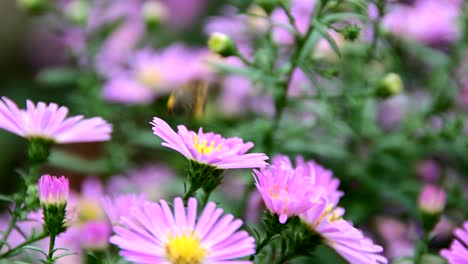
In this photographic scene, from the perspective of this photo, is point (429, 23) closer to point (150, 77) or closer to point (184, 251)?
point (150, 77)

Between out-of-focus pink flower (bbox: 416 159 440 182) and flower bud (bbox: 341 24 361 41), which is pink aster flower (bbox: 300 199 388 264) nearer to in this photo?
flower bud (bbox: 341 24 361 41)

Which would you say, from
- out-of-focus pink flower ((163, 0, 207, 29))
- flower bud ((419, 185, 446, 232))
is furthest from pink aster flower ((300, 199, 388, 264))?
out-of-focus pink flower ((163, 0, 207, 29))

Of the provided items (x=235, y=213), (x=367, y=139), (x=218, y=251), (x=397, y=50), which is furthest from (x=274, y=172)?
(x=397, y=50)

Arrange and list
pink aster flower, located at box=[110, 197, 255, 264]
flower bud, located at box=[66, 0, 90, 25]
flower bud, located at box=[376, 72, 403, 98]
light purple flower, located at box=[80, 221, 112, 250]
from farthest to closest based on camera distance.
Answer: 1. flower bud, located at box=[66, 0, 90, 25]
2. flower bud, located at box=[376, 72, 403, 98]
3. light purple flower, located at box=[80, 221, 112, 250]
4. pink aster flower, located at box=[110, 197, 255, 264]

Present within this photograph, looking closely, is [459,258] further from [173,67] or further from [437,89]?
[173,67]

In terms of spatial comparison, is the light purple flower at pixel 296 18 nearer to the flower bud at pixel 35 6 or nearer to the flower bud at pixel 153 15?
the flower bud at pixel 153 15

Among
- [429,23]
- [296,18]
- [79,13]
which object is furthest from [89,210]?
[429,23]

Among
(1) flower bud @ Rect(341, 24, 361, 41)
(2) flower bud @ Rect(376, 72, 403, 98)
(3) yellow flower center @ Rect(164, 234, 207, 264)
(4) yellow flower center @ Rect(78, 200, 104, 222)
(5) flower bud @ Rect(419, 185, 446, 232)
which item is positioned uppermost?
(1) flower bud @ Rect(341, 24, 361, 41)
